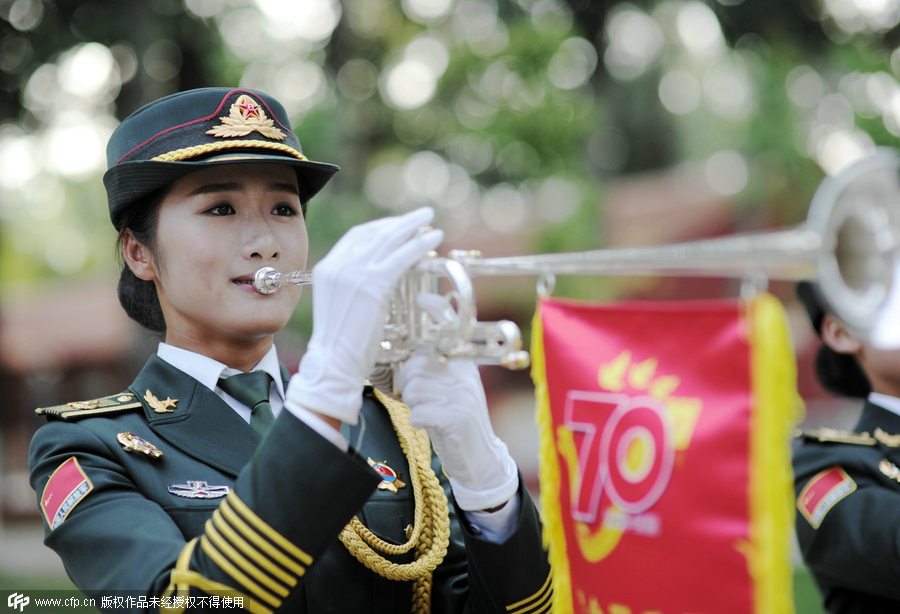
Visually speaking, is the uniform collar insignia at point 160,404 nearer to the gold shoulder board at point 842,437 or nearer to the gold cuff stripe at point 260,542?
the gold cuff stripe at point 260,542

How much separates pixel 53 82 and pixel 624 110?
408 inches

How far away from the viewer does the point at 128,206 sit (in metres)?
2.34

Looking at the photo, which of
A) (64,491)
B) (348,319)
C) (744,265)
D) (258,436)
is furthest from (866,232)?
(64,491)

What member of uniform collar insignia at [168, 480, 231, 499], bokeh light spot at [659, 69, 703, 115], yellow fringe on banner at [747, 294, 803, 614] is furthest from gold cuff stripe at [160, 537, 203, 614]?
bokeh light spot at [659, 69, 703, 115]

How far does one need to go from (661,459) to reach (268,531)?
2.48 feet

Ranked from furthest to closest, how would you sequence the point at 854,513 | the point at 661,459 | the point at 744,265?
the point at 854,513 → the point at 661,459 → the point at 744,265

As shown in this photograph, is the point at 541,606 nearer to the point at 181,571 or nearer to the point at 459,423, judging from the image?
the point at 459,423

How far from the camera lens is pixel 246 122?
2.29m

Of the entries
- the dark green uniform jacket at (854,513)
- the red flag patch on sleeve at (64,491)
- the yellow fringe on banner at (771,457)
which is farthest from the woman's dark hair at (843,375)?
the red flag patch on sleeve at (64,491)

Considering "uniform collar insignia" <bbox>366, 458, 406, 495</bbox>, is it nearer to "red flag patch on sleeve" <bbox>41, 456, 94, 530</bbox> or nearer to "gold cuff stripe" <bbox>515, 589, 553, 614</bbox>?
"gold cuff stripe" <bbox>515, 589, 553, 614</bbox>

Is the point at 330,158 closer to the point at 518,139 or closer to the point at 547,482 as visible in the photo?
the point at 518,139

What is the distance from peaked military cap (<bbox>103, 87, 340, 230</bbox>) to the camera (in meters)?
2.18

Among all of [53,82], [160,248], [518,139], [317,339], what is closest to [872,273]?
[317,339]

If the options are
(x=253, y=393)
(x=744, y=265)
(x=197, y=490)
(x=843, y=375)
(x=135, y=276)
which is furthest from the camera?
(x=843, y=375)
